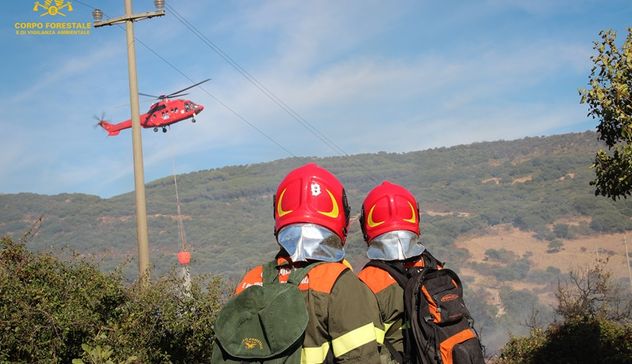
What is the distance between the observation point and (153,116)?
41.2 meters

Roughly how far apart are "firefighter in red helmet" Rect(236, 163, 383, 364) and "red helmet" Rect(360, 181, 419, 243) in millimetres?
1582

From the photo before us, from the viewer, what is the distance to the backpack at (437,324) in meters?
4.02

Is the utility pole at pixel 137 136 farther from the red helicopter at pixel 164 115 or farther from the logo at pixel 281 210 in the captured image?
the red helicopter at pixel 164 115

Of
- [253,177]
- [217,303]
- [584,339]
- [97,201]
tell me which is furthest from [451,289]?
[253,177]

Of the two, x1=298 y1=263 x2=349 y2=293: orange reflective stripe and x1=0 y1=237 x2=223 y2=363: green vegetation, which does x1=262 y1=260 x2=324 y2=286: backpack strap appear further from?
x1=0 y1=237 x2=223 y2=363: green vegetation

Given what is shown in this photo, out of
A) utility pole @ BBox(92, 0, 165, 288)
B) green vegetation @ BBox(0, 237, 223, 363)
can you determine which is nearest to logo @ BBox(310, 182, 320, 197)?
green vegetation @ BBox(0, 237, 223, 363)

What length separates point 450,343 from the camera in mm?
4055

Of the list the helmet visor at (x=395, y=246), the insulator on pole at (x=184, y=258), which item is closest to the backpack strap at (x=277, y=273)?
the helmet visor at (x=395, y=246)

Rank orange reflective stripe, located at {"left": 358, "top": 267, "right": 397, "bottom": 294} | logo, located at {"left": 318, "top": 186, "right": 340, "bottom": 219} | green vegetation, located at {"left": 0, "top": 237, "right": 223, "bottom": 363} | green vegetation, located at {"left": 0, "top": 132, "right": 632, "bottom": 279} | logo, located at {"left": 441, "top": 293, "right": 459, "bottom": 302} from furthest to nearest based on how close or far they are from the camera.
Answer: green vegetation, located at {"left": 0, "top": 132, "right": 632, "bottom": 279} < green vegetation, located at {"left": 0, "top": 237, "right": 223, "bottom": 363} < orange reflective stripe, located at {"left": 358, "top": 267, "right": 397, "bottom": 294} < logo, located at {"left": 441, "top": 293, "right": 459, "bottom": 302} < logo, located at {"left": 318, "top": 186, "right": 340, "bottom": 219}

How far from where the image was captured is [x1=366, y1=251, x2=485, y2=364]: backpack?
4.02m

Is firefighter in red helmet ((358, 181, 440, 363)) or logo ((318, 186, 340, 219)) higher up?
logo ((318, 186, 340, 219))

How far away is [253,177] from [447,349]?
15227 cm

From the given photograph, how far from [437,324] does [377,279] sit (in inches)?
22.6

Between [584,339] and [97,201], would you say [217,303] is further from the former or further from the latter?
[97,201]
